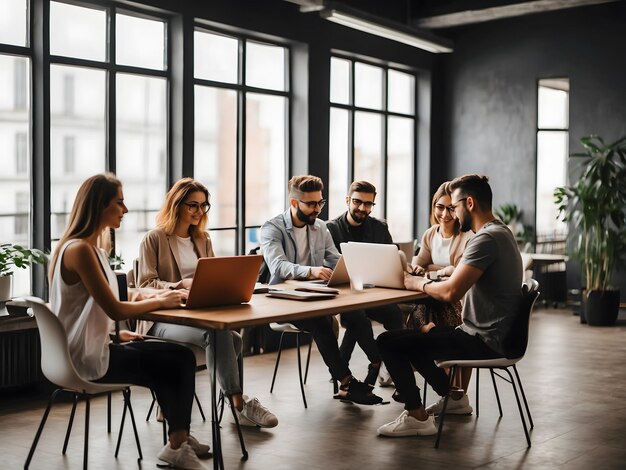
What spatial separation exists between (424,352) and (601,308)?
4.89 meters

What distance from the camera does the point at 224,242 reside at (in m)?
7.90

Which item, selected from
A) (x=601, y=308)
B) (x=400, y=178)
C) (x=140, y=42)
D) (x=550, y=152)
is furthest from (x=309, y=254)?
(x=550, y=152)

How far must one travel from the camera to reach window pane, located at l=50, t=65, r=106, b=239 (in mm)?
6363

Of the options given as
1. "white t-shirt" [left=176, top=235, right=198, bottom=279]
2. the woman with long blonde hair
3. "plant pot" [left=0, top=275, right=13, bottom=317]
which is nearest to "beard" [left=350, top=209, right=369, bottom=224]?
"white t-shirt" [left=176, top=235, right=198, bottom=279]

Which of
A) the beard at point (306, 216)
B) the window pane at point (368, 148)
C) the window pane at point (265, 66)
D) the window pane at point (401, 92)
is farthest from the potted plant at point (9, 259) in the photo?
the window pane at point (401, 92)

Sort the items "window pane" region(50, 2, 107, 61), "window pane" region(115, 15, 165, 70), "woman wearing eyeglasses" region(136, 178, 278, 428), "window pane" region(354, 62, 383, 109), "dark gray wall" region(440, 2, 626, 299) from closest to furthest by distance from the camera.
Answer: "woman wearing eyeglasses" region(136, 178, 278, 428) → "window pane" region(50, 2, 107, 61) → "window pane" region(115, 15, 165, 70) → "window pane" region(354, 62, 383, 109) → "dark gray wall" region(440, 2, 626, 299)

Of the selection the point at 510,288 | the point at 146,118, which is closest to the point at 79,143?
the point at 146,118

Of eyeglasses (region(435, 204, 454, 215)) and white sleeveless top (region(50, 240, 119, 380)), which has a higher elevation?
eyeglasses (region(435, 204, 454, 215))

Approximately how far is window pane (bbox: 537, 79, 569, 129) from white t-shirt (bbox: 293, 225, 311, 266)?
557 cm

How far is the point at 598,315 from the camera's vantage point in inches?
355

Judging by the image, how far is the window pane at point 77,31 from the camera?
633 cm

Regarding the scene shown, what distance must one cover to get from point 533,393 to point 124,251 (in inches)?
126

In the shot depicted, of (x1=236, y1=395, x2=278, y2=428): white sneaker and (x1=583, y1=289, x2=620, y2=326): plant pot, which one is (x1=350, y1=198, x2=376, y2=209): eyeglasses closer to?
(x1=236, y1=395, x2=278, y2=428): white sneaker

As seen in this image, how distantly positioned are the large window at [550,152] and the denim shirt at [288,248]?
5.35 meters
